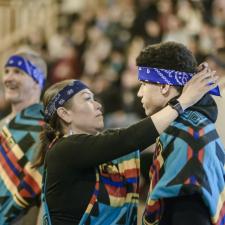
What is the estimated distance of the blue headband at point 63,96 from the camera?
3.60 meters

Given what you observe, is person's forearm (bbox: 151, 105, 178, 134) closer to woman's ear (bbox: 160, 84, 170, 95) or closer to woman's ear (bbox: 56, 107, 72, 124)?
woman's ear (bbox: 160, 84, 170, 95)

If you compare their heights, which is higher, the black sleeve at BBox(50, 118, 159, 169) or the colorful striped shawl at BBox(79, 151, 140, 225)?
the black sleeve at BBox(50, 118, 159, 169)

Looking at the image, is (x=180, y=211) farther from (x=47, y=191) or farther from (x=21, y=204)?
(x=21, y=204)

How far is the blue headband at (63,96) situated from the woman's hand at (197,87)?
2.19 ft

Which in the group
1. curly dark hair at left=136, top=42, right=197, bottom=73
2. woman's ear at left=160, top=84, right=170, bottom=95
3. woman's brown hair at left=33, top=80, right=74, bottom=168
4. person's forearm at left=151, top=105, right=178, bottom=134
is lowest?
woman's brown hair at left=33, top=80, right=74, bottom=168

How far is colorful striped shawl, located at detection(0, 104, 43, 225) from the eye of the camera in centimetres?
434

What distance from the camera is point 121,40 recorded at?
8.54 m

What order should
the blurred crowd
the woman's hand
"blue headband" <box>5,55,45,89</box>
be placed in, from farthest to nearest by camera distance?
the blurred crowd, "blue headband" <box>5,55,45,89</box>, the woman's hand

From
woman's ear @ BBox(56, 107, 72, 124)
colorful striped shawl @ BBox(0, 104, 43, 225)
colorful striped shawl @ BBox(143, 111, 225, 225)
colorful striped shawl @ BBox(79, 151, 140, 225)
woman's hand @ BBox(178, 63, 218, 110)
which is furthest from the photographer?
colorful striped shawl @ BBox(0, 104, 43, 225)

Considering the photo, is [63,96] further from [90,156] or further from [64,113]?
[90,156]

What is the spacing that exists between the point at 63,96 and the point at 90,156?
44 cm

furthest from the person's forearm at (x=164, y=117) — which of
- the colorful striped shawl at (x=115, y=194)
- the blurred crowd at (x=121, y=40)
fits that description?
the blurred crowd at (x=121, y=40)

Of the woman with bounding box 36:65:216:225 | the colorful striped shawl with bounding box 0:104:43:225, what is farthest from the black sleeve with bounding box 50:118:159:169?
the colorful striped shawl with bounding box 0:104:43:225

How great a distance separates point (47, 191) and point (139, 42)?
4772 millimetres
